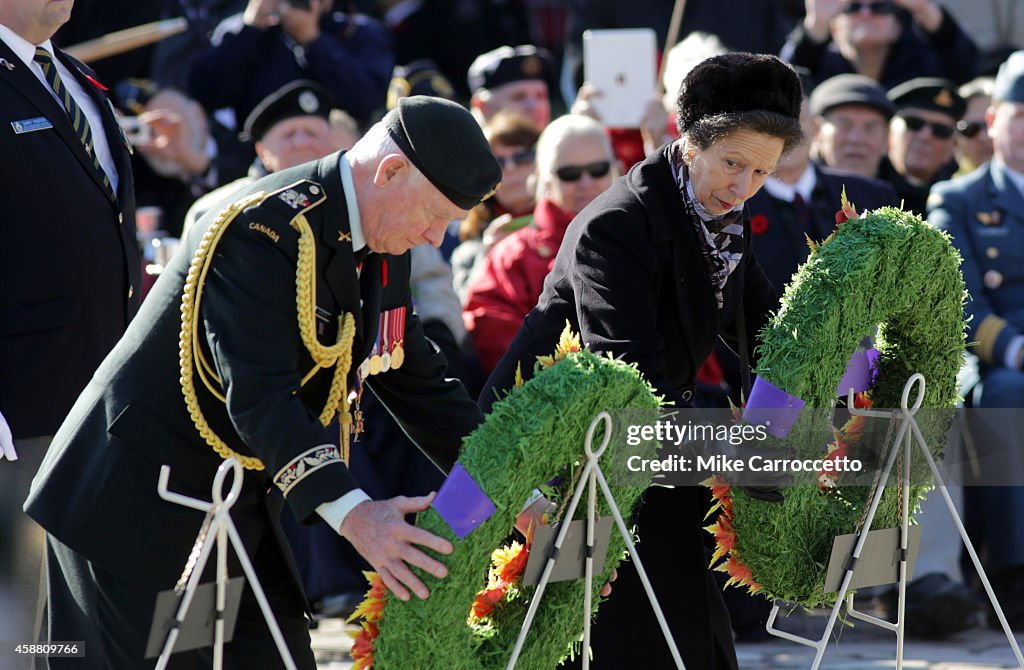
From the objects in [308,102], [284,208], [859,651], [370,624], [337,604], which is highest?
[308,102]

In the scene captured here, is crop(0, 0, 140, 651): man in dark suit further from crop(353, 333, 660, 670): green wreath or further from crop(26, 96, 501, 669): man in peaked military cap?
crop(353, 333, 660, 670): green wreath

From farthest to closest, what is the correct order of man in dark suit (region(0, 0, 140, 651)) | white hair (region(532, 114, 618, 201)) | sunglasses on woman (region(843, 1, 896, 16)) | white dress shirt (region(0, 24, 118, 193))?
sunglasses on woman (region(843, 1, 896, 16)) < white hair (region(532, 114, 618, 201)) < white dress shirt (region(0, 24, 118, 193)) < man in dark suit (region(0, 0, 140, 651))

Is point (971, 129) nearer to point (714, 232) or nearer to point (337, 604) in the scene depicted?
point (337, 604)

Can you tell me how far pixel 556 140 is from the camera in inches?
226

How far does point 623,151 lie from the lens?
6672 millimetres

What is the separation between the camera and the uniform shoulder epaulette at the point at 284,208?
271cm

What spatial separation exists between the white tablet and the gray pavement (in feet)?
7.57

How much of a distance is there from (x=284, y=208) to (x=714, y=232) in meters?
1.09

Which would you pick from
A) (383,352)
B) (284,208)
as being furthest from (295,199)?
(383,352)

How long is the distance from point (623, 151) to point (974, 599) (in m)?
2.45

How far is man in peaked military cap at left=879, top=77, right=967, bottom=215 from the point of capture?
7.14 metres

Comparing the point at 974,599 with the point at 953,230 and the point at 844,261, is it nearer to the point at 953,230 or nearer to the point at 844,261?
the point at 953,230

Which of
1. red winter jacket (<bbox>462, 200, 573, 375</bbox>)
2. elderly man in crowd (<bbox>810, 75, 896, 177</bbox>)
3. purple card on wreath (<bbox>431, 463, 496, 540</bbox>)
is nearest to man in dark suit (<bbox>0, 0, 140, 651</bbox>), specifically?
purple card on wreath (<bbox>431, 463, 496, 540</bbox>)

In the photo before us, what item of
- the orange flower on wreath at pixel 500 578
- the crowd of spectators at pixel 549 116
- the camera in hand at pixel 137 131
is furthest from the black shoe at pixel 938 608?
the camera in hand at pixel 137 131
